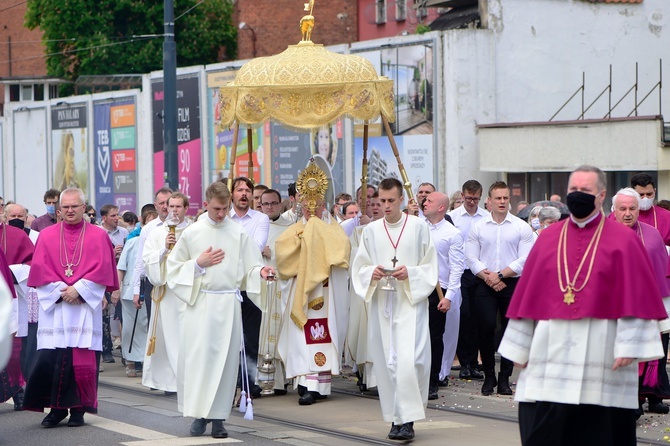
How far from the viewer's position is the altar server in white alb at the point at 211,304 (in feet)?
32.3

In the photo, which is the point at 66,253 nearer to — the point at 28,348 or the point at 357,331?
the point at 28,348

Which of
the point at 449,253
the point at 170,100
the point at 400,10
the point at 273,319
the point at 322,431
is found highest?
the point at 400,10

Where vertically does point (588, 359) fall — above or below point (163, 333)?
above

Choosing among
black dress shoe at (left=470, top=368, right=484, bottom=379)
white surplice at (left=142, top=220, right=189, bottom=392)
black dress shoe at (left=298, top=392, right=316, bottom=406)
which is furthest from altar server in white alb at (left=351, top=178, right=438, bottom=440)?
black dress shoe at (left=470, top=368, right=484, bottom=379)

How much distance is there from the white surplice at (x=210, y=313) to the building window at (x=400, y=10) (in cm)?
3253

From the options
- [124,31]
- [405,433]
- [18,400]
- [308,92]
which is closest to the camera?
[405,433]

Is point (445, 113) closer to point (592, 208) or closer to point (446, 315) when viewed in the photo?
point (446, 315)

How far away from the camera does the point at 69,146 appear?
38.2 meters

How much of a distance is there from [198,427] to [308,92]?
4430mm

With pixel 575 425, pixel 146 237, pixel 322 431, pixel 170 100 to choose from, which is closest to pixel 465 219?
pixel 146 237

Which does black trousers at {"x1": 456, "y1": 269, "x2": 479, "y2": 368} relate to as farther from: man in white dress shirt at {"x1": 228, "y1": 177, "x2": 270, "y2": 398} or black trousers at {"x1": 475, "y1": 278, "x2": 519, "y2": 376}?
man in white dress shirt at {"x1": 228, "y1": 177, "x2": 270, "y2": 398}

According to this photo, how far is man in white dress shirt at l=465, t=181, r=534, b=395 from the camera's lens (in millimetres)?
11961

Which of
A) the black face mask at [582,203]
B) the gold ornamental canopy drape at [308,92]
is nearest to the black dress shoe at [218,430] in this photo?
the black face mask at [582,203]

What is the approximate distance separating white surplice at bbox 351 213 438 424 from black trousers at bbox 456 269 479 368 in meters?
2.67
